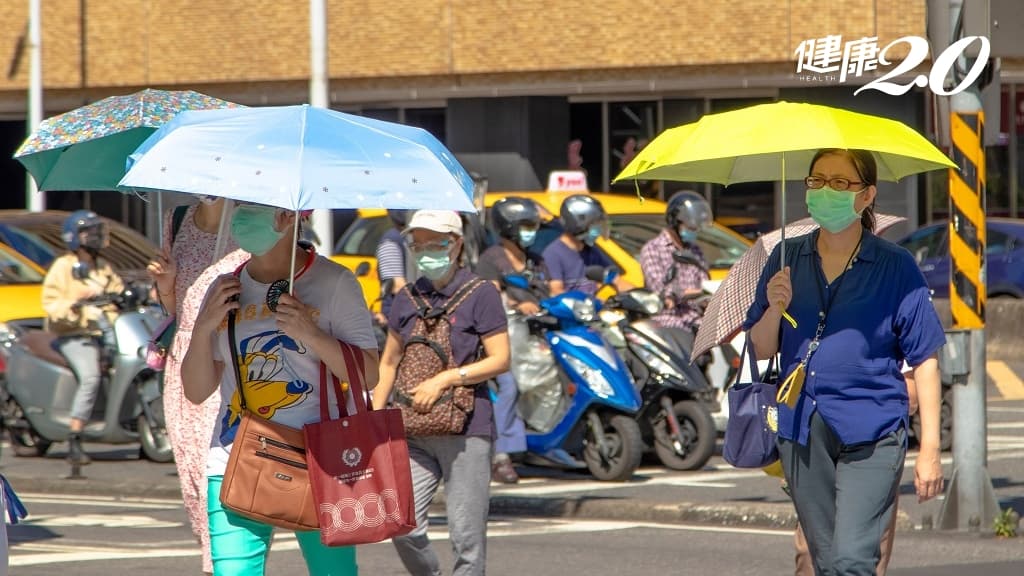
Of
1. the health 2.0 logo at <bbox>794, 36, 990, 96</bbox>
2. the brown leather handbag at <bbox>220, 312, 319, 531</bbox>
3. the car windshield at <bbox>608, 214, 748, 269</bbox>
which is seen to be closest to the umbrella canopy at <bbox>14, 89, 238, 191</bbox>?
the brown leather handbag at <bbox>220, 312, 319, 531</bbox>

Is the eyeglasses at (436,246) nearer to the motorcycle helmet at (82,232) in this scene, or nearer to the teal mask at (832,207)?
the teal mask at (832,207)

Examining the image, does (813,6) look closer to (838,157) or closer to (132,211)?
(132,211)

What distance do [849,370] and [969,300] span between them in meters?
4.45

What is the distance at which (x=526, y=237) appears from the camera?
13.2m

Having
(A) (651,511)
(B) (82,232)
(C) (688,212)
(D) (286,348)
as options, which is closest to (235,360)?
(D) (286,348)

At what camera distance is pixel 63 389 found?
14.0 m

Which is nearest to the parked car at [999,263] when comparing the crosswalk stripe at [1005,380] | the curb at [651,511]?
the crosswalk stripe at [1005,380]

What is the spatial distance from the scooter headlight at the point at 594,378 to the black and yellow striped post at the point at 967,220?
8.88 ft

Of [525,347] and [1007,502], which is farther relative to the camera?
[525,347]

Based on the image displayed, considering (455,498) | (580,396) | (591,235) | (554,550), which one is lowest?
(554,550)

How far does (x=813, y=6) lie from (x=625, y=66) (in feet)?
9.08

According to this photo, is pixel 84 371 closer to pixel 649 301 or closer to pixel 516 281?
pixel 516 281

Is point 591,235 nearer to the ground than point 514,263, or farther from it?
farther from it

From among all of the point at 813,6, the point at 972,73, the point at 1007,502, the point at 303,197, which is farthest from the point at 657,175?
the point at 813,6
